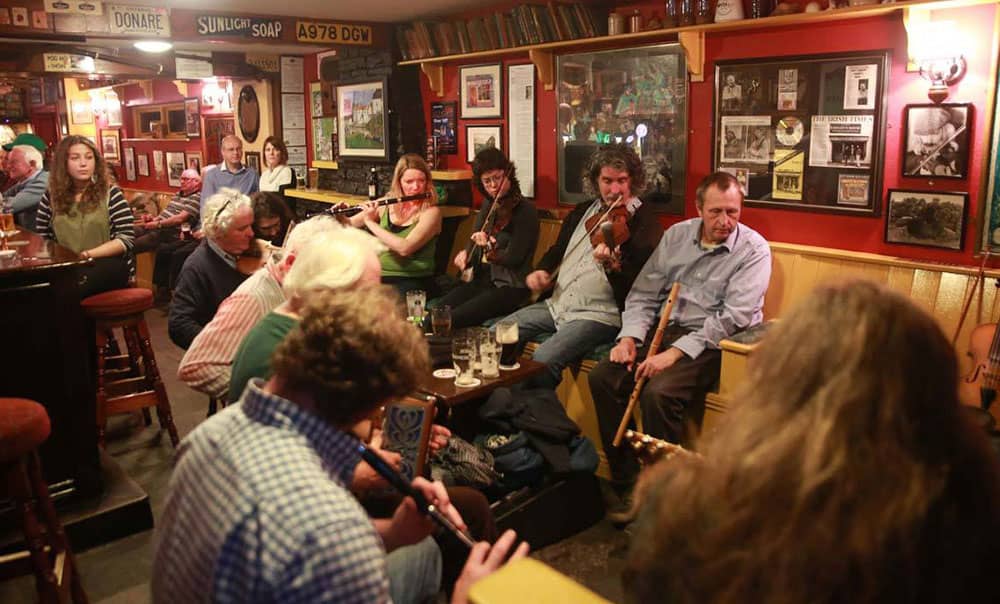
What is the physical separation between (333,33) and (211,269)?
2753mm

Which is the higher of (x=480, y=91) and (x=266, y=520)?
(x=480, y=91)

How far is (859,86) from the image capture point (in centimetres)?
355

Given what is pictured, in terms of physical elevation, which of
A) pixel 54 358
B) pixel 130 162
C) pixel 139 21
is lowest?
pixel 54 358

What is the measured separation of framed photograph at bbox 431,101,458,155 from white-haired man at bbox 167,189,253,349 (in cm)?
265

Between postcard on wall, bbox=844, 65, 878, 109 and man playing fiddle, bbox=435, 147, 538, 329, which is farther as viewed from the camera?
man playing fiddle, bbox=435, 147, 538, 329

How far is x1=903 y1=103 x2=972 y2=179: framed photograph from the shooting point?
129 inches

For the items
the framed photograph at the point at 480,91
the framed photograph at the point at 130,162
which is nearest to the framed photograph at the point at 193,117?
the framed photograph at the point at 130,162

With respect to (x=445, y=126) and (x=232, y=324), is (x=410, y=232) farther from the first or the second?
(x=232, y=324)

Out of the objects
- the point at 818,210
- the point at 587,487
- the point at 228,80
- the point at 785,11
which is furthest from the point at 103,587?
the point at 228,80

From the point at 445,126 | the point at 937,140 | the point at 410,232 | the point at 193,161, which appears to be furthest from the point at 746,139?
the point at 193,161

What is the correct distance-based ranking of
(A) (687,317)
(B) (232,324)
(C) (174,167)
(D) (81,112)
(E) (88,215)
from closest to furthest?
1. (B) (232,324)
2. (A) (687,317)
3. (E) (88,215)
4. (C) (174,167)
5. (D) (81,112)

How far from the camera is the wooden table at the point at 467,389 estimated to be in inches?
111

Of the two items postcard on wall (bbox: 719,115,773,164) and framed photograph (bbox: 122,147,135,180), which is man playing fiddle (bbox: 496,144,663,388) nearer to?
postcard on wall (bbox: 719,115,773,164)

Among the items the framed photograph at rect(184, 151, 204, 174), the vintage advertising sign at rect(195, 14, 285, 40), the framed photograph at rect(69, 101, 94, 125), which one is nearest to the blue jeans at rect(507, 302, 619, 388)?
the vintage advertising sign at rect(195, 14, 285, 40)
